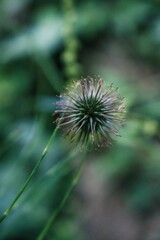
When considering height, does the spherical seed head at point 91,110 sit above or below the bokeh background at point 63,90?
below

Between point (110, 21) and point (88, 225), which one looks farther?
point (110, 21)

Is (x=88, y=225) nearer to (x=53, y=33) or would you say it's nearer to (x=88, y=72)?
(x=88, y=72)

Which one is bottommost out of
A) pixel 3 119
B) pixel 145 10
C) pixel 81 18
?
pixel 3 119

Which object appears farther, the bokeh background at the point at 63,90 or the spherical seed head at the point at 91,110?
the bokeh background at the point at 63,90

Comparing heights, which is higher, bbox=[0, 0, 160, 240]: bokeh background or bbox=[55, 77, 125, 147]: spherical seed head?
bbox=[0, 0, 160, 240]: bokeh background

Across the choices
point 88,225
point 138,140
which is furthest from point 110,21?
point 88,225

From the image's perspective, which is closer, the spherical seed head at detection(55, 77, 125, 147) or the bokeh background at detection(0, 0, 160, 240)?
the spherical seed head at detection(55, 77, 125, 147)

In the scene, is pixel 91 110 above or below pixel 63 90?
below

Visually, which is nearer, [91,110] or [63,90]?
[91,110]
